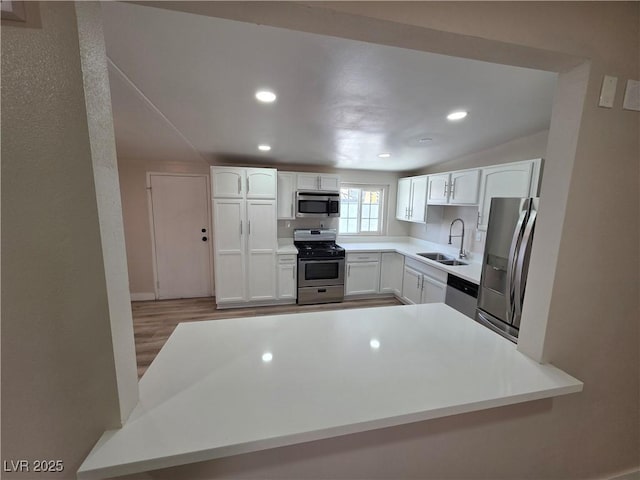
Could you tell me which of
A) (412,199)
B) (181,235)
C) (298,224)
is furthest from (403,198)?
(181,235)

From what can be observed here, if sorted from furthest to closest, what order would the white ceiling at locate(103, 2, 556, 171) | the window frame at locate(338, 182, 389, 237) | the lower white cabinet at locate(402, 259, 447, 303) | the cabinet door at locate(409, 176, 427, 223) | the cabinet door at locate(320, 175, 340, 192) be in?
1. the window frame at locate(338, 182, 389, 237)
2. the cabinet door at locate(320, 175, 340, 192)
3. the cabinet door at locate(409, 176, 427, 223)
4. the lower white cabinet at locate(402, 259, 447, 303)
5. the white ceiling at locate(103, 2, 556, 171)

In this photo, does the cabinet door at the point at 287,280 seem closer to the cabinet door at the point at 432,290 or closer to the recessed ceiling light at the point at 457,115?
the cabinet door at the point at 432,290

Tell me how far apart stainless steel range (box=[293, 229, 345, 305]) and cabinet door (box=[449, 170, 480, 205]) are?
1.72 meters

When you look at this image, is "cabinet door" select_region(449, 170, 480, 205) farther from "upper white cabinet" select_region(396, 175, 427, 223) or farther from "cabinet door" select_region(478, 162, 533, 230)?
"upper white cabinet" select_region(396, 175, 427, 223)

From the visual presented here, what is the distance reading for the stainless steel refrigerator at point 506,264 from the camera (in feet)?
6.19

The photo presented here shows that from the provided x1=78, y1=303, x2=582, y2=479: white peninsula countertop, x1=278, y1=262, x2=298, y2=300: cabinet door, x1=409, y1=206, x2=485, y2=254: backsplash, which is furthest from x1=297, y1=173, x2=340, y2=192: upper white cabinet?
x1=78, y1=303, x2=582, y2=479: white peninsula countertop

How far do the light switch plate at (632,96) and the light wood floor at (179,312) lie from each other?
319cm

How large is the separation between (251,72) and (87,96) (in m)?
0.99

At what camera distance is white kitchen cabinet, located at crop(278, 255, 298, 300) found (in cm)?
374

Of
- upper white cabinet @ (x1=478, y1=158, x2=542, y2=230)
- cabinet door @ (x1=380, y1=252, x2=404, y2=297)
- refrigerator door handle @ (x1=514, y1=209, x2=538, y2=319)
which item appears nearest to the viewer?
refrigerator door handle @ (x1=514, y1=209, x2=538, y2=319)

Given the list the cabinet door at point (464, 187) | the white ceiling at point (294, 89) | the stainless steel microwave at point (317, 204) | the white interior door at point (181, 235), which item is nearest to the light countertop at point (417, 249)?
the stainless steel microwave at point (317, 204)

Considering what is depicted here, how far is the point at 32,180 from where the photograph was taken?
0.57 m

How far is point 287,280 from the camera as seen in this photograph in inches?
149

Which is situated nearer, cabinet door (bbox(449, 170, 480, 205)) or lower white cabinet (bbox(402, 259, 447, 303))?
Answer: cabinet door (bbox(449, 170, 480, 205))
